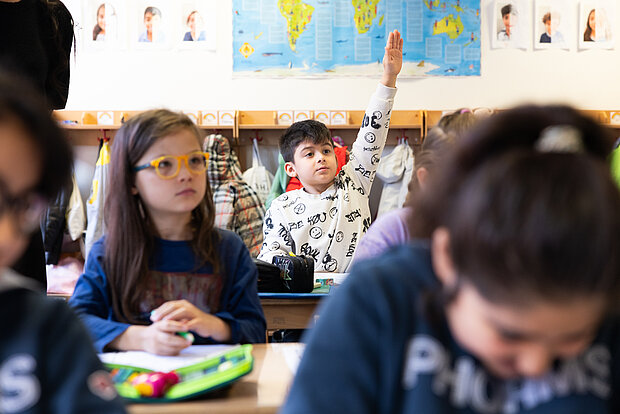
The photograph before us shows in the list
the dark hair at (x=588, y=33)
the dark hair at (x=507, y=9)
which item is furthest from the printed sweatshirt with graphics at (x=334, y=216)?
the dark hair at (x=588, y=33)

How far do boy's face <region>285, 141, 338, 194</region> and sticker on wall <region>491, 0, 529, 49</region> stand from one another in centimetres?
226

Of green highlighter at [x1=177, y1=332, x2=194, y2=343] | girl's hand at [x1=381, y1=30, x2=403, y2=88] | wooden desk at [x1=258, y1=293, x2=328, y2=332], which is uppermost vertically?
girl's hand at [x1=381, y1=30, x2=403, y2=88]

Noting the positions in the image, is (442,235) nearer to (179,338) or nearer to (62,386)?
(62,386)

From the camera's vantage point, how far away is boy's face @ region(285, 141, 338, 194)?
346 cm

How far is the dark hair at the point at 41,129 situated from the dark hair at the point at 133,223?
0.83 metres

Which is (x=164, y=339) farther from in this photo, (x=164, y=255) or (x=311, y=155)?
(x=311, y=155)

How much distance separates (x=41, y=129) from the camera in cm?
80

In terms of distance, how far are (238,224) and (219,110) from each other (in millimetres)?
1118

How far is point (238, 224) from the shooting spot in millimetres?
4383

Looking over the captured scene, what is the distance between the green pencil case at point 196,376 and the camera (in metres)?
1.10

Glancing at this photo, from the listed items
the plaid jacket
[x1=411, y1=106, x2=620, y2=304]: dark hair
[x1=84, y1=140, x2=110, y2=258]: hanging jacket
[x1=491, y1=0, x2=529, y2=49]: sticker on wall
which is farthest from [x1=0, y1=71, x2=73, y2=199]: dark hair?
[x1=491, y1=0, x2=529, y2=49]: sticker on wall

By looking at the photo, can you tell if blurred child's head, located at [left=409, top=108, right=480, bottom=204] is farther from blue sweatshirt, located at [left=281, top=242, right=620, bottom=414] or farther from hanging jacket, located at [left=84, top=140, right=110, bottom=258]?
hanging jacket, located at [left=84, top=140, right=110, bottom=258]

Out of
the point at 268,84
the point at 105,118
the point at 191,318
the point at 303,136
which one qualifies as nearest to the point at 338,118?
the point at 268,84

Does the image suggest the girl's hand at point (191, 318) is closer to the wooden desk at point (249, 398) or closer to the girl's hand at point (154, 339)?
the girl's hand at point (154, 339)
